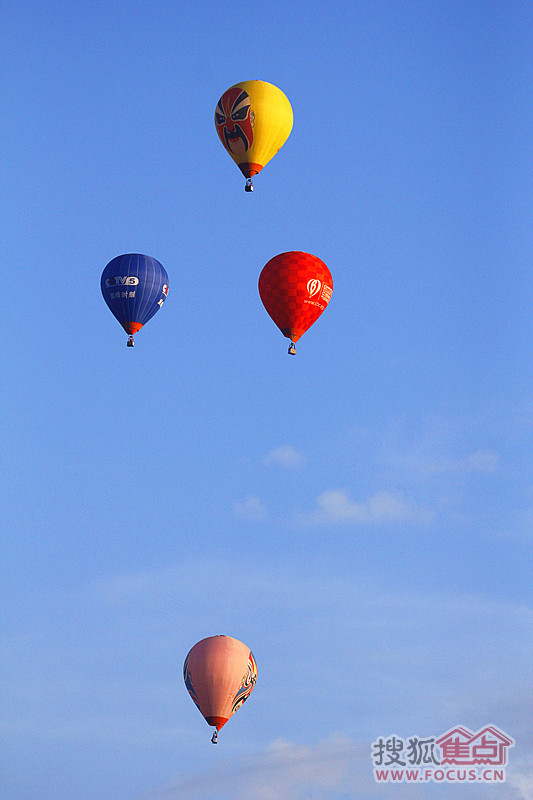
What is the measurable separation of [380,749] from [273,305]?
1814 cm

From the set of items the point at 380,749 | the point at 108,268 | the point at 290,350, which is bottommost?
the point at 380,749

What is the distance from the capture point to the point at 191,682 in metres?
62.0

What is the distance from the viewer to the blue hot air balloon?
214ft

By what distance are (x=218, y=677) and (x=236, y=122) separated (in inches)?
879

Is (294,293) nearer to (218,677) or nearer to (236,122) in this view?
(236,122)

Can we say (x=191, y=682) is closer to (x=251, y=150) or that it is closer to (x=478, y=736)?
(x=478, y=736)

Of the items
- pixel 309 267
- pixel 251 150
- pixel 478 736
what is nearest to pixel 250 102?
pixel 251 150

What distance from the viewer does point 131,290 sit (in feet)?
213

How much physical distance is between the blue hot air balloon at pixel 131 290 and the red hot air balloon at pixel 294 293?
17.7 feet

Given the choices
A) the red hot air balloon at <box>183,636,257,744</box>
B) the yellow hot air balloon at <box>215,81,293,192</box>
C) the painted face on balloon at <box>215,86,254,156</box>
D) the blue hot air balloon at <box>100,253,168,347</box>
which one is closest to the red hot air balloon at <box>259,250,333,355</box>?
the yellow hot air balloon at <box>215,81,293,192</box>

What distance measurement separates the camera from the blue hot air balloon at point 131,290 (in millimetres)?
65125

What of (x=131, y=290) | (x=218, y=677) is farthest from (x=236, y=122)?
(x=218, y=677)

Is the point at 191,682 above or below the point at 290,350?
below

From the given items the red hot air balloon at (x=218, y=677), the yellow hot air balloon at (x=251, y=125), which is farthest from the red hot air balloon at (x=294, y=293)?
the red hot air balloon at (x=218, y=677)
